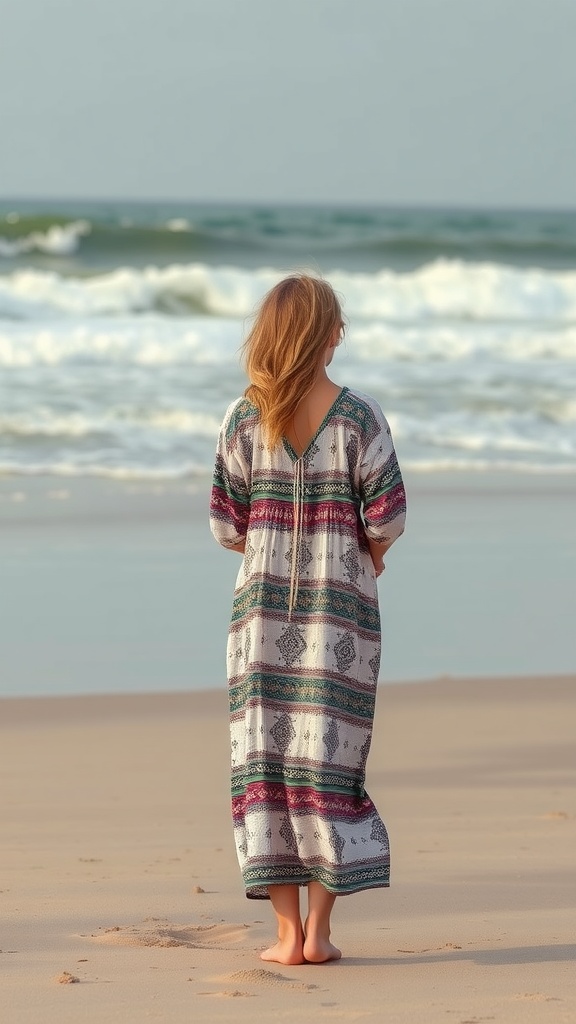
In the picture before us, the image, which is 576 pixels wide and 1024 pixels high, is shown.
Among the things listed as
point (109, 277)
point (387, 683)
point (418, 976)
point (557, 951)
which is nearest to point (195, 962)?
point (418, 976)

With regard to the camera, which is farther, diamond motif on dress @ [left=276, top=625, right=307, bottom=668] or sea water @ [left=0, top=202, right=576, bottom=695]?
sea water @ [left=0, top=202, right=576, bottom=695]

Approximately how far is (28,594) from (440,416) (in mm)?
7049

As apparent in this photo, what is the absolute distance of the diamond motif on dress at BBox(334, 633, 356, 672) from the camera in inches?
126

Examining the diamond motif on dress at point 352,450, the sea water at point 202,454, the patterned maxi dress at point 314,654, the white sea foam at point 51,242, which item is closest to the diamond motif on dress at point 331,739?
the patterned maxi dress at point 314,654

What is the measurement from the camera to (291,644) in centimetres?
321

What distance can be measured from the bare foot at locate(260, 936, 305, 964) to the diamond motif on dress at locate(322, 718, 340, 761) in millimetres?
434

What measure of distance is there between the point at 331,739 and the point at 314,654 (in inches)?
7.1

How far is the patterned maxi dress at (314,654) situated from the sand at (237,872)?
26 cm

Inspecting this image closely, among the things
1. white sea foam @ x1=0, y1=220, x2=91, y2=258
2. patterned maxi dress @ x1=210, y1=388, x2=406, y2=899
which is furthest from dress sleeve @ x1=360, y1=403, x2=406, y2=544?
white sea foam @ x1=0, y1=220, x2=91, y2=258

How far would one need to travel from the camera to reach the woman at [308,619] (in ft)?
10.4

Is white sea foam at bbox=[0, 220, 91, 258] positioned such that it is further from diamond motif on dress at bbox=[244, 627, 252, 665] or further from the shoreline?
diamond motif on dress at bbox=[244, 627, 252, 665]

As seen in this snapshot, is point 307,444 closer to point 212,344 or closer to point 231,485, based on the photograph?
point 231,485

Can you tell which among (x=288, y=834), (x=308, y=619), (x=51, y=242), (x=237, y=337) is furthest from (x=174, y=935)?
(x=51, y=242)

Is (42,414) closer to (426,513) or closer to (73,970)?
(426,513)
